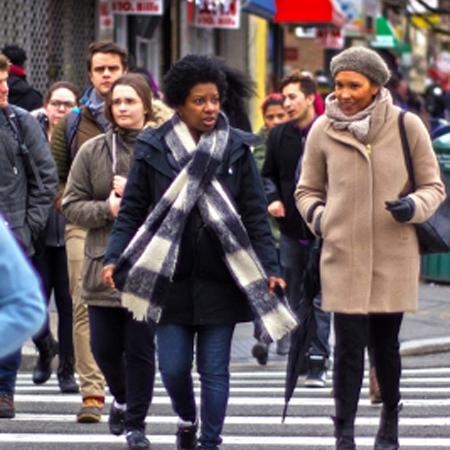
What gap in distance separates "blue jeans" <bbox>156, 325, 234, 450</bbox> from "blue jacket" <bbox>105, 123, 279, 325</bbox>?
0.07 metres

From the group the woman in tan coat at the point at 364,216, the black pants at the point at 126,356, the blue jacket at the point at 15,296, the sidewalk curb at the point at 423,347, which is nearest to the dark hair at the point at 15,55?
the sidewalk curb at the point at 423,347

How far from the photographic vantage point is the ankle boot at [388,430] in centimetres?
757

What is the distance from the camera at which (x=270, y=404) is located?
9.54 m

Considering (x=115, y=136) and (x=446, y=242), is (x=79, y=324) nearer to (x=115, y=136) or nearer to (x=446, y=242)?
(x=115, y=136)

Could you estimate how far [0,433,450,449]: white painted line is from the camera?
324 inches

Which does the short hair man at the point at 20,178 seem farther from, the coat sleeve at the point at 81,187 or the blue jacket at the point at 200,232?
the blue jacket at the point at 200,232

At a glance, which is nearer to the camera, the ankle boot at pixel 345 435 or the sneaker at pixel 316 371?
the ankle boot at pixel 345 435

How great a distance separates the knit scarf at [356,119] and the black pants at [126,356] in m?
1.25

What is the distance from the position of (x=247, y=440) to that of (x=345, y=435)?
1.02m

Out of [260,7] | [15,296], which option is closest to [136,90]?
[15,296]

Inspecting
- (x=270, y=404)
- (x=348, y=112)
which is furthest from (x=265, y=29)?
(x=348, y=112)

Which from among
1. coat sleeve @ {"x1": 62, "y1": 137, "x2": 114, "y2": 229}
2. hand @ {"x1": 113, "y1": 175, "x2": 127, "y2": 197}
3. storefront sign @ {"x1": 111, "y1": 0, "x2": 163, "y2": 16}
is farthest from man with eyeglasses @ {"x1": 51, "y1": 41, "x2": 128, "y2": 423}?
storefront sign @ {"x1": 111, "y1": 0, "x2": 163, "y2": 16}

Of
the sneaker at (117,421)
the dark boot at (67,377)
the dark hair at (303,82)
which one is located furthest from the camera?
the dark hair at (303,82)

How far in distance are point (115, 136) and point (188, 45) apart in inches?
597
